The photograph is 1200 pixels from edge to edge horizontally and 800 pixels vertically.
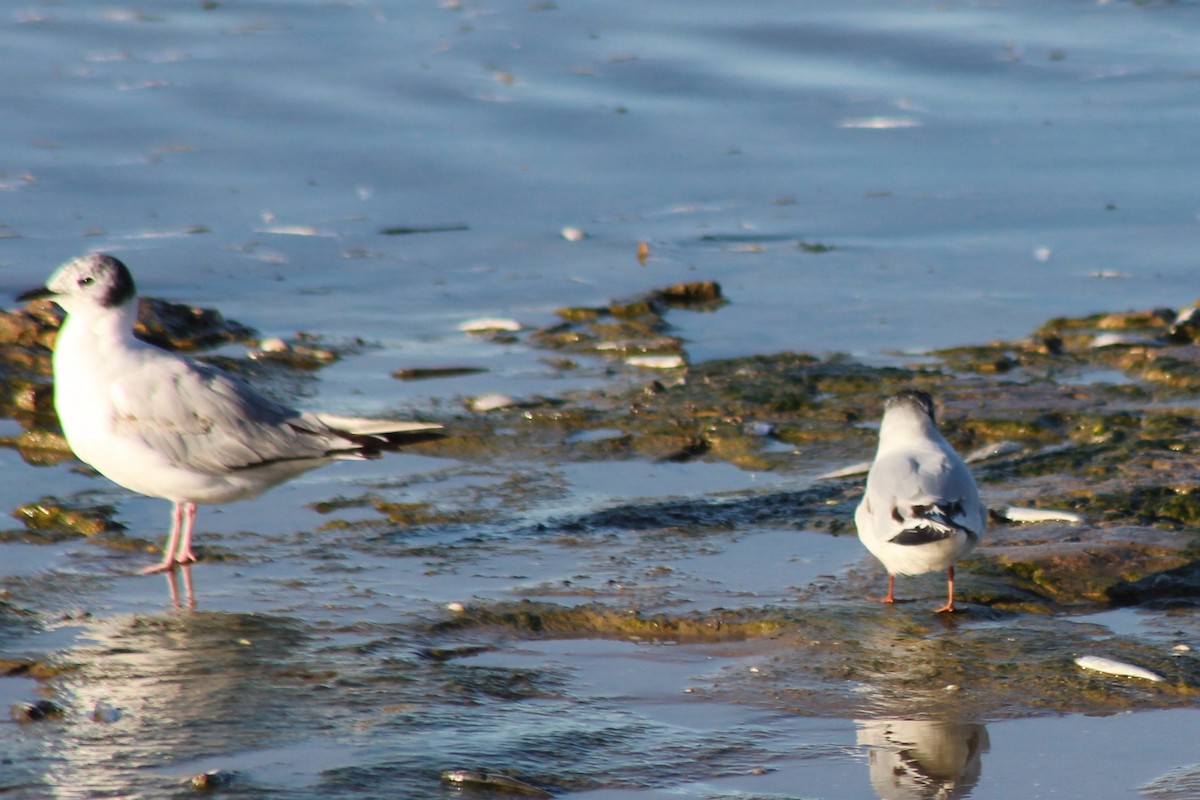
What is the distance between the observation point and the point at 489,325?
29.0 ft

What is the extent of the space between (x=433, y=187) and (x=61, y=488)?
542 centimetres

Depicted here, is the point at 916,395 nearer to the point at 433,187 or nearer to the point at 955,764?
the point at 955,764

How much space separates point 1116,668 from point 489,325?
15.7ft

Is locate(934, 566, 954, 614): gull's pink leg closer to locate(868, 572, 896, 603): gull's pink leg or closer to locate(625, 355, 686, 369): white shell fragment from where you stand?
locate(868, 572, 896, 603): gull's pink leg

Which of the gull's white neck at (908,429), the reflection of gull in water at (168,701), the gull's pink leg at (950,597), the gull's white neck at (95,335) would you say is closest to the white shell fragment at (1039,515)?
the gull's white neck at (908,429)

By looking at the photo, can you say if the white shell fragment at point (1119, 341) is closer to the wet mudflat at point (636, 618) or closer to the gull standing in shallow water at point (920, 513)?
the wet mudflat at point (636, 618)

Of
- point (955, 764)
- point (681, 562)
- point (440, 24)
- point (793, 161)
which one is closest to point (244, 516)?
point (681, 562)

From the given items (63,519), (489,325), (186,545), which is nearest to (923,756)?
(186,545)

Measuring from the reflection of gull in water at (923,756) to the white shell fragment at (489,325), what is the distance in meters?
4.77

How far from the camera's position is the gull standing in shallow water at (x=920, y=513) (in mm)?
5082

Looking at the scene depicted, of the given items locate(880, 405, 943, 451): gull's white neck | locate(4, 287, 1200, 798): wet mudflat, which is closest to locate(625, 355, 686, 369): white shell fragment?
locate(4, 287, 1200, 798): wet mudflat

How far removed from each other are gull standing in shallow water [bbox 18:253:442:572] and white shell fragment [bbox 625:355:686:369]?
7.81 feet

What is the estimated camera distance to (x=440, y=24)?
1530cm

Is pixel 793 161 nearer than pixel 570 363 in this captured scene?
No
